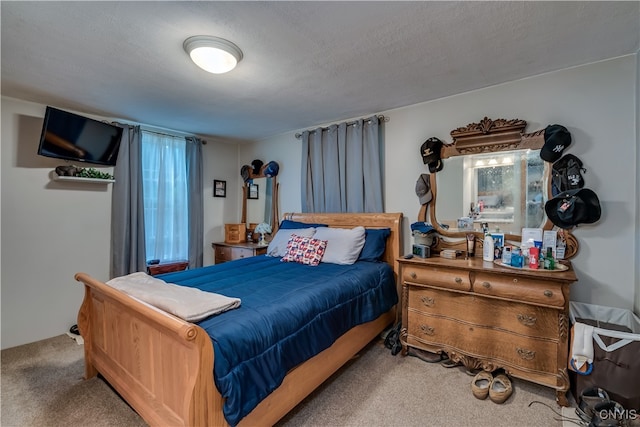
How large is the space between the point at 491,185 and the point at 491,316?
1.15 metres

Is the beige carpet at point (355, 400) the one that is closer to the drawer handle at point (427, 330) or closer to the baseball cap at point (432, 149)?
the drawer handle at point (427, 330)

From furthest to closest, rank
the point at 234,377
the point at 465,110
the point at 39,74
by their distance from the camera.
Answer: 1. the point at 465,110
2. the point at 39,74
3. the point at 234,377

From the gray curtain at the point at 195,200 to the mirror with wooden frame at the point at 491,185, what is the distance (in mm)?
2997

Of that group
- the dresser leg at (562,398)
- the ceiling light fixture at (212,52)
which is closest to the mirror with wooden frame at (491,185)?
the dresser leg at (562,398)

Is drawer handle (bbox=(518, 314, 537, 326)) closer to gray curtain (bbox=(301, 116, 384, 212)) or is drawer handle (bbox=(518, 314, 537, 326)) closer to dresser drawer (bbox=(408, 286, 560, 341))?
dresser drawer (bbox=(408, 286, 560, 341))

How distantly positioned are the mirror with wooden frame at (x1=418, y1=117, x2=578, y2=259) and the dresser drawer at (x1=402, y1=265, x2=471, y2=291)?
0.52m

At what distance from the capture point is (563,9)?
1519 mm

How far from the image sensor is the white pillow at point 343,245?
2.76m

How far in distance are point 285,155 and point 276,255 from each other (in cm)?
161

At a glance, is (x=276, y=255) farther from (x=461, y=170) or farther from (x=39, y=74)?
(x=39, y=74)

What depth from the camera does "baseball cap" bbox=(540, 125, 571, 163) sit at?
6.94 ft

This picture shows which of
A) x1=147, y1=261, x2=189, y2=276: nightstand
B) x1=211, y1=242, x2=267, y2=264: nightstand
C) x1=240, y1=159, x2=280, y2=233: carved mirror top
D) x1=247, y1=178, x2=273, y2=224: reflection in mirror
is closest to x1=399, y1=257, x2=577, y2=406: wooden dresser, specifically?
x1=211, y1=242, x2=267, y2=264: nightstand

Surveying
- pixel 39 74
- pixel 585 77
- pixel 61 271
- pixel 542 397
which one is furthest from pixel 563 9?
pixel 61 271

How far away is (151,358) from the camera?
4.91 feet
